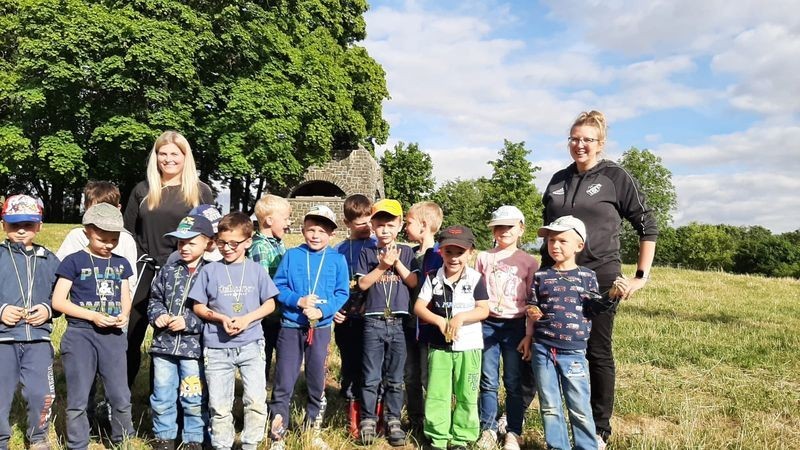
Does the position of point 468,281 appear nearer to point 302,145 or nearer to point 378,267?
point 378,267

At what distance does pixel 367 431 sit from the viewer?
13.9 feet

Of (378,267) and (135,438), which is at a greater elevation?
(378,267)

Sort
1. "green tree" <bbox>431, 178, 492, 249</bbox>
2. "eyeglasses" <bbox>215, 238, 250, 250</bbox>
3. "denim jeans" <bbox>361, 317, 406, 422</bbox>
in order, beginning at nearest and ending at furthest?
"eyeglasses" <bbox>215, 238, 250, 250</bbox>, "denim jeans" <bbox>361, 317, 406, 422</bbox>, "green tree" <bbox>431, 178, 492, 249</bbox>

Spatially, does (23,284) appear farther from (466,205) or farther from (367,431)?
(466,205)

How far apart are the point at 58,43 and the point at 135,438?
19175 mm

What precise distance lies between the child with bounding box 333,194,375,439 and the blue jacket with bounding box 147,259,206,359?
43.7 inches

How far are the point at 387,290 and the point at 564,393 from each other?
60.1 inches

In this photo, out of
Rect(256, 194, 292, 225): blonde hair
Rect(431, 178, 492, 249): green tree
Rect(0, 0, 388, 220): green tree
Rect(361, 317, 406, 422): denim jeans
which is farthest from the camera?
Rect(431, 178, 492, 249): green tree

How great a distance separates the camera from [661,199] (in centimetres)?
5091

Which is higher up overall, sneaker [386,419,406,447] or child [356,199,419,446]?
child [356,199,419,446]

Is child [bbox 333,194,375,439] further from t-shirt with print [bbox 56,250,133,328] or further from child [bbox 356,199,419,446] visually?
t-shirt with print [bbox 56,250,133,328]

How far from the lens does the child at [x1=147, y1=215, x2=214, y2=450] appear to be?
389 centimetres

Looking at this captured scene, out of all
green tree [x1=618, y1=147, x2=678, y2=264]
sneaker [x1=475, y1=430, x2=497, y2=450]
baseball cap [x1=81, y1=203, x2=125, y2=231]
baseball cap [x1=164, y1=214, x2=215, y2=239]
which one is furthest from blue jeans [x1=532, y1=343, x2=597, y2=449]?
green tree [x1=618, y1=147, x2=678, y2=264]

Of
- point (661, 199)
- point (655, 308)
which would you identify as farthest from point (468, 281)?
point (661, 199)
